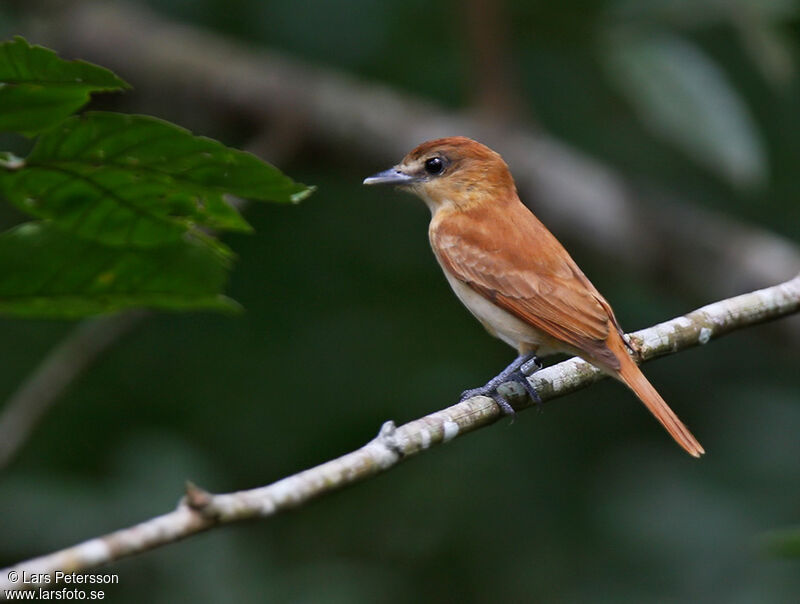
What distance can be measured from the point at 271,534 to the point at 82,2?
348cm

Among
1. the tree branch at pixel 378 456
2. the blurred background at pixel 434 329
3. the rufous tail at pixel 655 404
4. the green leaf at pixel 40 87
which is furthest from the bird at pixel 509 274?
the green leaf at pixel 40 87

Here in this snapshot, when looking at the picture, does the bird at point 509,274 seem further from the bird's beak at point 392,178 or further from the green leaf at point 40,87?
the green leaf at point 40,87

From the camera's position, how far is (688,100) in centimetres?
453

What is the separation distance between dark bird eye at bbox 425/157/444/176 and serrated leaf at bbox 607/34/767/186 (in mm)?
987

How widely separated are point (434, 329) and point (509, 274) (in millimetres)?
1960

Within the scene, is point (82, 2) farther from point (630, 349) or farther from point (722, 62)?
point (630, 349)

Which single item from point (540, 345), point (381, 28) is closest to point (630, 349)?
point (540, 345)

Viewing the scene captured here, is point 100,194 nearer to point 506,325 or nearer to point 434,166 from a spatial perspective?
point 506,325

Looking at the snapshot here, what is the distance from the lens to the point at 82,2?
642 cm

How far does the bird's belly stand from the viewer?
361 cm

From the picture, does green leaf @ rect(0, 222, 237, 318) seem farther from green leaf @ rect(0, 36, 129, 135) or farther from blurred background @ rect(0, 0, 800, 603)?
blurred background @ rect(0, 0, 800, 603)

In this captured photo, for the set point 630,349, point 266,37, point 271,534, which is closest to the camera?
point 630,349

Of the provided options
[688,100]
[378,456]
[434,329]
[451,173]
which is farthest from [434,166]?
[378,456]

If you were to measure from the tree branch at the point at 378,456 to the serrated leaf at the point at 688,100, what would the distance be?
1337mm
